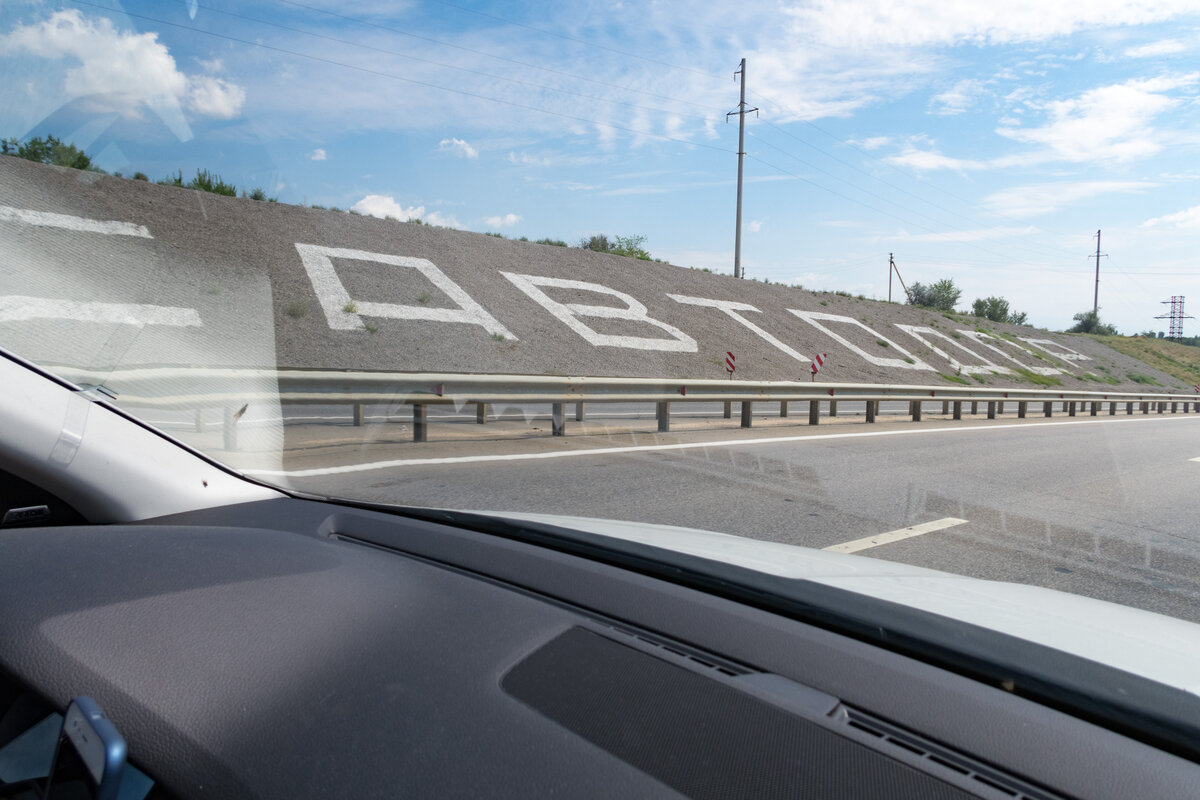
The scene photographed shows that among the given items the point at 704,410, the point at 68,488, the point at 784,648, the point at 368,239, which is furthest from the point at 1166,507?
the point at 368,239

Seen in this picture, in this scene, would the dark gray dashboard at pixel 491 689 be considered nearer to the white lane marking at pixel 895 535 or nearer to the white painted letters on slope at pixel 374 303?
the white lane marking at pixel 895 535

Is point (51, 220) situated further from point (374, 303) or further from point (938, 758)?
point (374, 303)

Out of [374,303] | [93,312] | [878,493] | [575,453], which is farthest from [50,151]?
[374,303]

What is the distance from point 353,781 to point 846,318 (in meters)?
47.2

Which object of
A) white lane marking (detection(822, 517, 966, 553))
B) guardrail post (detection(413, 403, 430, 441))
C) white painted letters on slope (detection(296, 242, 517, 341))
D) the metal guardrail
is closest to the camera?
the metal guardrail

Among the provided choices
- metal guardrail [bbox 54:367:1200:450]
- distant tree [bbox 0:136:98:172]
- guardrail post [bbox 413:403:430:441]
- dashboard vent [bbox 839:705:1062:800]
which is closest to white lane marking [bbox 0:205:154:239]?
metal guardrail [bbox 54:367:1200:450]

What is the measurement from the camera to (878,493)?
7.54m

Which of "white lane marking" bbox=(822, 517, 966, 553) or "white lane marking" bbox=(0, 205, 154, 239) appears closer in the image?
"white lane marking" bbox=(822, 517, 966, 553)

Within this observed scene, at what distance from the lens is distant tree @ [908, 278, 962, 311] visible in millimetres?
79938

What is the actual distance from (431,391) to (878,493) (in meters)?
5.32

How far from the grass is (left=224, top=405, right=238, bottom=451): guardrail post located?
6299cm

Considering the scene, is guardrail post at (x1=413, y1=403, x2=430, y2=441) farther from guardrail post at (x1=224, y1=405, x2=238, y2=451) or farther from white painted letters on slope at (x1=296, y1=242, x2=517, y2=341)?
white painted letters on slope at (x1=296, y1=242, x2=517, y2=341)

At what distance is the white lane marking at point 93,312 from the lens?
3670 mm

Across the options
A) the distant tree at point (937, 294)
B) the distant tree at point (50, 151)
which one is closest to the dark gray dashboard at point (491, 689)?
the distant tree at point (50, 151)
